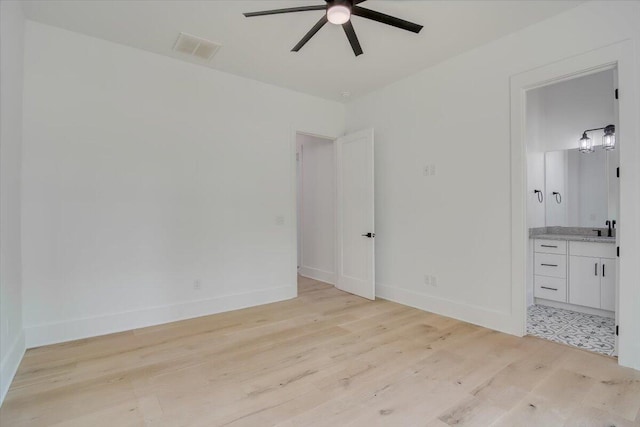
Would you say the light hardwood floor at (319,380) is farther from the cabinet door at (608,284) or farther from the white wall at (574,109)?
the white wall at (574,109)

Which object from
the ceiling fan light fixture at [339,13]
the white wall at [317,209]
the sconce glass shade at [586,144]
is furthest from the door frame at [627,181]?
the white wall at [317,209]

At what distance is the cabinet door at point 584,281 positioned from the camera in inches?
144

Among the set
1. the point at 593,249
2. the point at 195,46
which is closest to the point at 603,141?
the point at 593,249

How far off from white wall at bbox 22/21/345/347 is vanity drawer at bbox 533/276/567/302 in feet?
10.8

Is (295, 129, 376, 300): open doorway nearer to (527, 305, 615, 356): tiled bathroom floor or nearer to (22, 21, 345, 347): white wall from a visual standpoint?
(22, 21, 345, 347): white wall

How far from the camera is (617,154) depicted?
8.27 feet

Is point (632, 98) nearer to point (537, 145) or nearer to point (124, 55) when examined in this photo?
point (537, 145)

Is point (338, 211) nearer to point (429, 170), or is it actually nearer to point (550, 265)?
point (429, 170)

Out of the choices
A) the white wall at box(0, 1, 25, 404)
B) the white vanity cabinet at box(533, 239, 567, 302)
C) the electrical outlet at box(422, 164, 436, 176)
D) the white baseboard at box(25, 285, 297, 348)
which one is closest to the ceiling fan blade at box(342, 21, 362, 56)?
the electrical outlet at box(422, 164, 436, 176)

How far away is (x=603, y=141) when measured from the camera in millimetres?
3975

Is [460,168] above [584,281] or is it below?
above

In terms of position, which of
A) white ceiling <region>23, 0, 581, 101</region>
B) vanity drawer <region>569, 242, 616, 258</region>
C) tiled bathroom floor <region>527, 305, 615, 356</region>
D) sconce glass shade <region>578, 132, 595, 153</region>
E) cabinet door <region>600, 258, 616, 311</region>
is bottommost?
tiled bathroom floor <region>527, 305, 615, 356</region>

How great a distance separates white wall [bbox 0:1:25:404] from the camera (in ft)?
7.26

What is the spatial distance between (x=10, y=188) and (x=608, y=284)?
5892 mm
